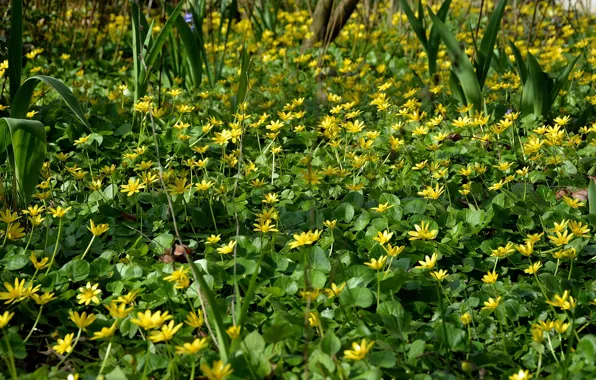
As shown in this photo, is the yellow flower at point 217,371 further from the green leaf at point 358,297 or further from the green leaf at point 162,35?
the green leaf at point 162,35

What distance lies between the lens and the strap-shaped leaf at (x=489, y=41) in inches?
115

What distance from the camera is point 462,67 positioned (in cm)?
303

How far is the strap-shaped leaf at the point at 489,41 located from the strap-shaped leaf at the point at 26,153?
5.99ft

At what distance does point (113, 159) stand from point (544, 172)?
63.4 inches

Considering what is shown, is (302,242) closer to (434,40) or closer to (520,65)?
(520,65)

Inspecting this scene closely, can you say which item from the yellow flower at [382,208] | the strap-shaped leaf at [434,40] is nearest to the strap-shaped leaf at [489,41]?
the strap-shaped leaf at [434,40]

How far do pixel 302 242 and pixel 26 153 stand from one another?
2.87ft

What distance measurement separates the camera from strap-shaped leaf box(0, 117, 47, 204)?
2.01 metres

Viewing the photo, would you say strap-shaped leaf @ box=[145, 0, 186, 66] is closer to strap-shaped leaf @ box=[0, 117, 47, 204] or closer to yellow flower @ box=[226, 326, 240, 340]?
strap-shaped leaf @ box=[0, 117, 47, 204]

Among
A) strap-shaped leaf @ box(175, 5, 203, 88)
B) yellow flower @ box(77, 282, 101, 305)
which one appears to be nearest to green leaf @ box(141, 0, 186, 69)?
strap-shaped leaf @ box(175, 5, 203, 88)

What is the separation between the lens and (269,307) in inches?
69.0

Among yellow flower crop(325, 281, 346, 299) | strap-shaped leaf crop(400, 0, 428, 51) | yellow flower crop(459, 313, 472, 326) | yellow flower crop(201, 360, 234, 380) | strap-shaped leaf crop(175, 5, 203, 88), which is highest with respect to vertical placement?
strap-shaped leaf crop(400, 0, 428, 51)

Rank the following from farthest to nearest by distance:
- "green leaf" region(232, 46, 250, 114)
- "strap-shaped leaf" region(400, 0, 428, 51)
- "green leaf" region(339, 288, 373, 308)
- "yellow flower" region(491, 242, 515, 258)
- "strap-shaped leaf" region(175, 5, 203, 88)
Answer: "strap-shaped leaf" region(175, 5, 203, 88)
"strap-shaped leaf" region(400, 0, 428, 51)
"green leaf" region(232, 46, 250, 114)
"yellow flower" region(491, 242, 515, 258)
"green leaf" region(339, 288, 373, 308)

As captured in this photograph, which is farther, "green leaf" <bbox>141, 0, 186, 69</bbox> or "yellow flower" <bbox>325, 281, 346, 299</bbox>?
"green leaf" <bbox>141, 0, 186, 69</bbox>
